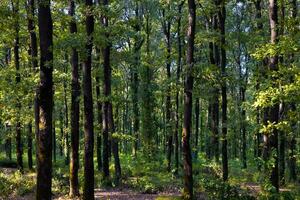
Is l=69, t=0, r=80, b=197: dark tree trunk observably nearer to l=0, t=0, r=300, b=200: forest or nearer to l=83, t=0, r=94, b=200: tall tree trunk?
l=0, t=0, r=300, b=200: forest

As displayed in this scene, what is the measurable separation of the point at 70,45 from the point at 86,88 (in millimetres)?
2023

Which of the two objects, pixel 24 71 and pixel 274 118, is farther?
pixel 24 71

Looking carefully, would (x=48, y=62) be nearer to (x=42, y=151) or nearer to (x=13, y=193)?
(x=42, y=151)

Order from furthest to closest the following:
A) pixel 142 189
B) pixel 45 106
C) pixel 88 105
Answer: pixel 142 189
pixel 88 105
pixel 45 106

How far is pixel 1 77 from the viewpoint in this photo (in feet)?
70.4

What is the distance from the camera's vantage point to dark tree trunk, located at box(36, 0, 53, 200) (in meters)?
10.8

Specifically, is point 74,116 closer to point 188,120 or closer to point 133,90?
point 188,120

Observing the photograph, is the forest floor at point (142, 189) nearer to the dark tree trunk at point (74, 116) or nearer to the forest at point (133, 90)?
the forest at point (133, 90)

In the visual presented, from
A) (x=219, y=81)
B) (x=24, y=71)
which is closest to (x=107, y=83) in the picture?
(x=24, y=71)

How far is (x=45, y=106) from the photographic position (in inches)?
426

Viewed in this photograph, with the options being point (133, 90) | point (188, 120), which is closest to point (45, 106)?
point (188, 120)

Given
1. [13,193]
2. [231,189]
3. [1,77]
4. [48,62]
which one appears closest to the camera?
[48,62]

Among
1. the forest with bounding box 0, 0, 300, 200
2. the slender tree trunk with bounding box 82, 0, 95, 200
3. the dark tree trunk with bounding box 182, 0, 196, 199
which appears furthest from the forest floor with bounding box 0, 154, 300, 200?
the slender tree trunk with bounding box 82, 0, 95, 200

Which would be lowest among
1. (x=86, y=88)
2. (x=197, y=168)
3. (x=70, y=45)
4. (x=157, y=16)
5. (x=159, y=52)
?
(x=197, y=168)
